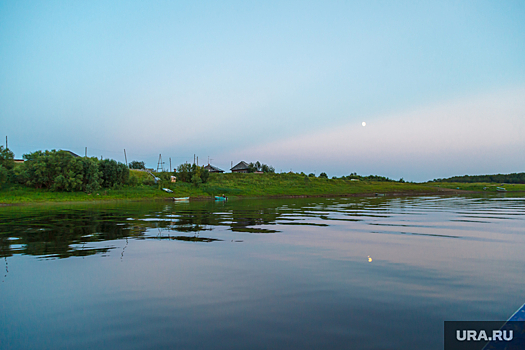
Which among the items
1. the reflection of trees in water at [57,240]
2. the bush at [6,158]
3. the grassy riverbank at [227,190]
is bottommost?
the reflection of trees in water at [57,240]

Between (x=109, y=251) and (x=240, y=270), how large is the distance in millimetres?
4958

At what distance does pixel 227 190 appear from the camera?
6669 centimetres

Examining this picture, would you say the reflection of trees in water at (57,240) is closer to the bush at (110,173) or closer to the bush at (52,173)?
the bush at (52,173)

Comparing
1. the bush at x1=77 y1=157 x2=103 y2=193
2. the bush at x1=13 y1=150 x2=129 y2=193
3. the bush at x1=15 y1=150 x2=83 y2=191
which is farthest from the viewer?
the bush at x1=77 y1=157 x2=103 y2=193

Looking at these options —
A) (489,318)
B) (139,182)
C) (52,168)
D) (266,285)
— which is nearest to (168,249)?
(266,285)

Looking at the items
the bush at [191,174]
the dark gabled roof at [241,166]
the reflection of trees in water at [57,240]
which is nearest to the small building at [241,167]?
the dark gabled roof at [241,166]

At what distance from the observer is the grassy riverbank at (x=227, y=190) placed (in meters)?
48.1

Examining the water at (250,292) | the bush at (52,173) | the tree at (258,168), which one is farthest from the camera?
the tree at (258,168)

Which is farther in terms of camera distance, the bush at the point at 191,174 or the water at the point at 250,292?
the bush at the point at 191,174

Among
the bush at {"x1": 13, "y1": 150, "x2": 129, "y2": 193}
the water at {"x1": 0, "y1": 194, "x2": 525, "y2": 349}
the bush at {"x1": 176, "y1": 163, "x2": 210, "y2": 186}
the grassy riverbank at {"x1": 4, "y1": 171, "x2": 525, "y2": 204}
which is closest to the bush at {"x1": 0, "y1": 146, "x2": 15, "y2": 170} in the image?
the bush at {"x1": 13, "y1": 150, "x2": 129, "y2": 193}

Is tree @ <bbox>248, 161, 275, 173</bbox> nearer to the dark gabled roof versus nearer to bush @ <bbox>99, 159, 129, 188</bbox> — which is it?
the dark gabled roof

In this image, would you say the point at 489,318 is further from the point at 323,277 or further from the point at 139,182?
the point at 139,182

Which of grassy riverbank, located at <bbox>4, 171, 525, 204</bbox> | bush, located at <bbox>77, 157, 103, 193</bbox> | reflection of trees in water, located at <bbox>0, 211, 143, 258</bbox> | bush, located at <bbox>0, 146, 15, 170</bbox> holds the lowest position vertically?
reflection of trees in water, located at <bbox>0, 211, 143, 258</bbox>

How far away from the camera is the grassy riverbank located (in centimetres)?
4806
